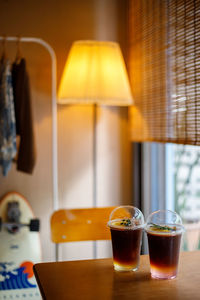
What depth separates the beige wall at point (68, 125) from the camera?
2.53m

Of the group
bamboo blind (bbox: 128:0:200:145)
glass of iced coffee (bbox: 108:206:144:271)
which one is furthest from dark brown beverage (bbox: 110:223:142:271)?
bamboo blind (bbox: 128:0:200:145)

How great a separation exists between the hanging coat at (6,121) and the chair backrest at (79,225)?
0.54m

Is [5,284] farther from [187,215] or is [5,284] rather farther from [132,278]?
[132,278]

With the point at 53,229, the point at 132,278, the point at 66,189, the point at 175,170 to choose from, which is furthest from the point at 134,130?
the point at 132,278

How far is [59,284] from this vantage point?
1160 mm

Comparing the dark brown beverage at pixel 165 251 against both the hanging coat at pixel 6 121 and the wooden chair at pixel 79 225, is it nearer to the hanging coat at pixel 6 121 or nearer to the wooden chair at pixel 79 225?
the wooden chair at pixel 79 225

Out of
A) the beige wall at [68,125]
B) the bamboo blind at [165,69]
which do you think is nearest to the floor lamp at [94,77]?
the bamboo blind at [165,69]

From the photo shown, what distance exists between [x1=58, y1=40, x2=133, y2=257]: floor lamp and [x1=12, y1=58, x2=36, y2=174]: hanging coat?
8.1 inches

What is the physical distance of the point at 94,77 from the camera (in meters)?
2.26

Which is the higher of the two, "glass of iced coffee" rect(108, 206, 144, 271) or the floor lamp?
the floor lamp

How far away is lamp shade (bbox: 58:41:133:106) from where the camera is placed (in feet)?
7.30

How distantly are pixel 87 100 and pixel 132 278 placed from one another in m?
1.20

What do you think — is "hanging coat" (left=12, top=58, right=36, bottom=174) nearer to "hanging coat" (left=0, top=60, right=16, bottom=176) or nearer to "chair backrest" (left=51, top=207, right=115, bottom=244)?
"hanging coat" (left=0, top=60, right=16, bottom=176)

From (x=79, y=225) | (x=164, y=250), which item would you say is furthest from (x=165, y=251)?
(x=79, y=225)
